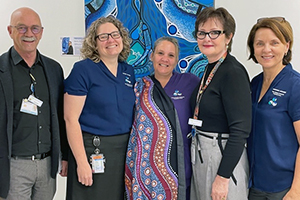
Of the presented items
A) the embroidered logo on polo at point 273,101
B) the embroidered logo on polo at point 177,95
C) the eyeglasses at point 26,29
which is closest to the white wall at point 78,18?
the eyeglasses at point 26,29

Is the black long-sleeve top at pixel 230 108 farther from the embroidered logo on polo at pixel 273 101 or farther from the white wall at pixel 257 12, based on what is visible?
the white wall at pixel 257 12

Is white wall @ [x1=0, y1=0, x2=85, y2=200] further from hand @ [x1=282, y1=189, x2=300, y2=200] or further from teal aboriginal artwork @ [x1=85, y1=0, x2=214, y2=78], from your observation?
hand @ [x1=282, y1=189, x2=300, y2=200]

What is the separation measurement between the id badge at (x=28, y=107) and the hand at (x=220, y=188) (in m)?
1.13

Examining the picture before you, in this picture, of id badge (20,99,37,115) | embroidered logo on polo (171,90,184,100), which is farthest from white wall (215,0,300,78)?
id badge (20,99,37,115)

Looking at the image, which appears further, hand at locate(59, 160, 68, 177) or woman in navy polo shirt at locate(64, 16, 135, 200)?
hand at locate(59, 160, 68, 177)

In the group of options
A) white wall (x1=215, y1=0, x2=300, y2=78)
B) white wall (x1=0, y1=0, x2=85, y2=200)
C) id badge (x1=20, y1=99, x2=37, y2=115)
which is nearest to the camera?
id badge (x1=20, y1=99, x2=37, y2=115)

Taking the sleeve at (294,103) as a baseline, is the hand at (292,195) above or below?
below

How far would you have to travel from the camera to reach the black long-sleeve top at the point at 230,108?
1397 mm

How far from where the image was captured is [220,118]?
150 cm

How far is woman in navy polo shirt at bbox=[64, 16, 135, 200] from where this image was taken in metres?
1.65

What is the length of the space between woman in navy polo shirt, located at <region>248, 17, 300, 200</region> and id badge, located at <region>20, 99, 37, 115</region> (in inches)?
51.0

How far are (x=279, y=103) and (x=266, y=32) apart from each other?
399 millimetres

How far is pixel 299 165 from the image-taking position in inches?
55.3

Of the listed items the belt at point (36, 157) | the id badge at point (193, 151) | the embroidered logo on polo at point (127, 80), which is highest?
the embroidered logo on polo at point (127, 80)
